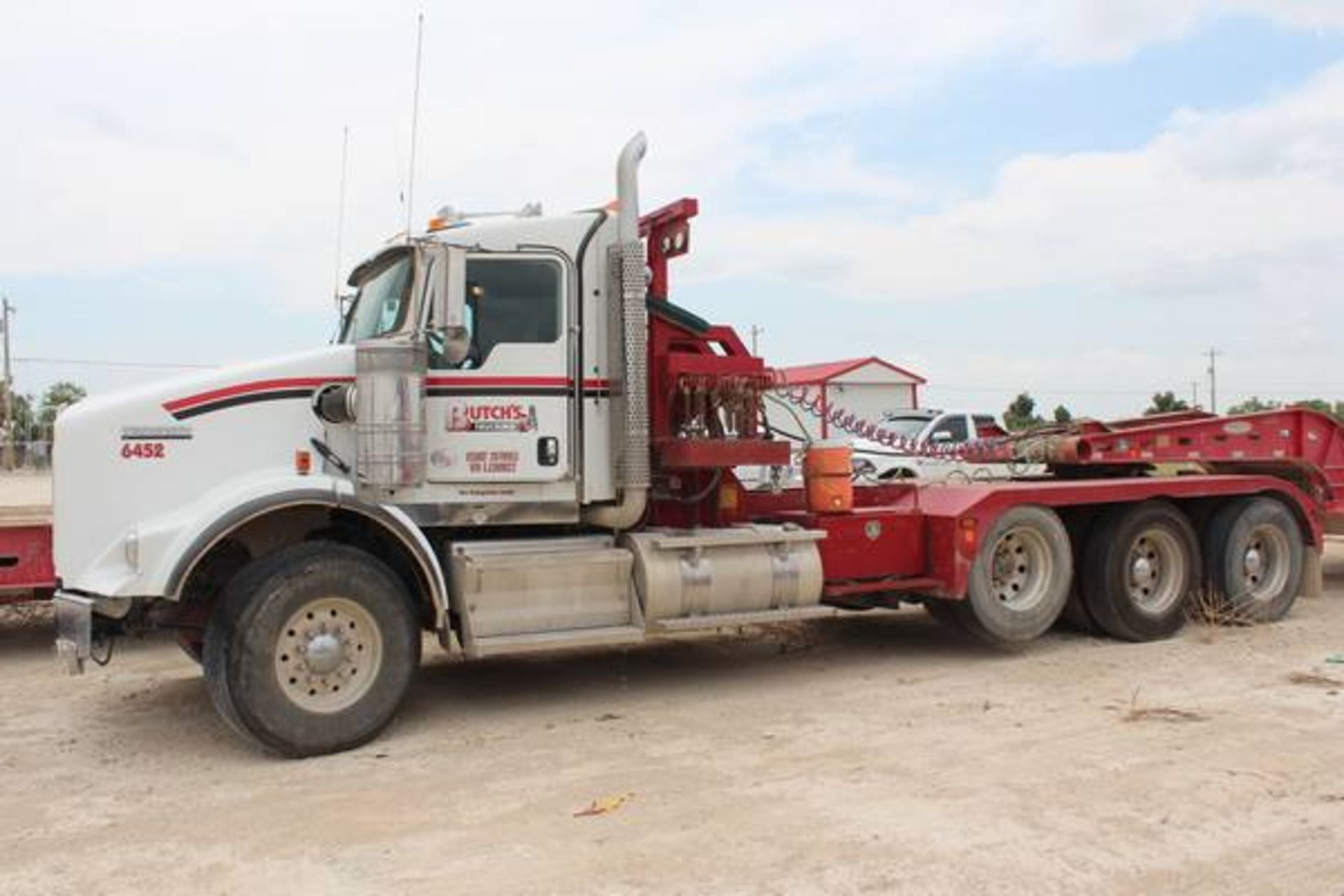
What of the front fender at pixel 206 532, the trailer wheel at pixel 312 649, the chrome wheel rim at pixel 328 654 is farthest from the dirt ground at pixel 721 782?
the front fender at pixel 206 532

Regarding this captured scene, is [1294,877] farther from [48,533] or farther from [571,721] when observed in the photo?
[48,533]

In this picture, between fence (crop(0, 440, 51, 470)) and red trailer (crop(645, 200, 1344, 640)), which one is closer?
red trailer (crop(645, 200, 1344, 640))

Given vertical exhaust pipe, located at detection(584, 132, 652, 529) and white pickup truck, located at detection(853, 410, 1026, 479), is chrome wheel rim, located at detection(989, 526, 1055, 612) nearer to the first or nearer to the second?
white pickup truck, located at detection(853, 410, 1026, 479)

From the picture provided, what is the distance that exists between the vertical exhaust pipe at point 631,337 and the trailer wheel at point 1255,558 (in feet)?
18.0

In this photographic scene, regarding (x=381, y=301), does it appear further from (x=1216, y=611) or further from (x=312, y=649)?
(x=1216, y=611)

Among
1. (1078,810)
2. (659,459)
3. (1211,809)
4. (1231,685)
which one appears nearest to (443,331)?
(659,459)

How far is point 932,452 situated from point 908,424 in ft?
32.3

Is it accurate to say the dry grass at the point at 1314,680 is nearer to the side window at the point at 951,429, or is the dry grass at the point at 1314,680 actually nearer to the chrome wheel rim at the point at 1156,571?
the chrome wheel rim at the point at 1156,571

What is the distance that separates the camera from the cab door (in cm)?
691

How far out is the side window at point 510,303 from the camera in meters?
6.98

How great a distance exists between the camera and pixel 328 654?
20.7ft

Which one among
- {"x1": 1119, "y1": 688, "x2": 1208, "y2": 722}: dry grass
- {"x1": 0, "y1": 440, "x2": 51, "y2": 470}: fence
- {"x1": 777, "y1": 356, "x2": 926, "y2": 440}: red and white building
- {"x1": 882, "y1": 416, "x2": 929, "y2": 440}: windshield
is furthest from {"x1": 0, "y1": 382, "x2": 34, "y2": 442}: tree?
{"x1": 1119, "y1": 688, "x2": 1208, "y2": 722}: dry grass

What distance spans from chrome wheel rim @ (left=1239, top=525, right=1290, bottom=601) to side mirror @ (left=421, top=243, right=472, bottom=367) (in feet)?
23.2

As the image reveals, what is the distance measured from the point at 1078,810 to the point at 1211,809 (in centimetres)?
56
